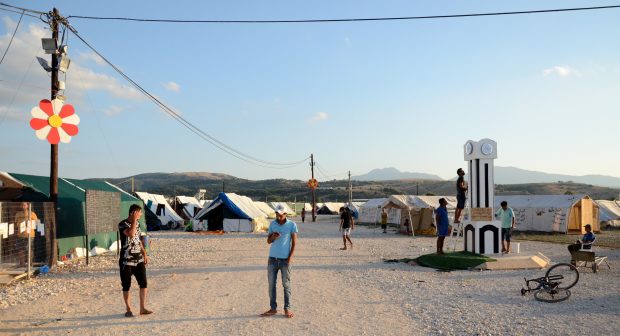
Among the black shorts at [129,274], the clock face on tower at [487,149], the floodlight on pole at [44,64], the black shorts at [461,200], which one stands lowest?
the black shorts at [129,274]

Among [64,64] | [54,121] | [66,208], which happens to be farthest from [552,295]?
[66,208]

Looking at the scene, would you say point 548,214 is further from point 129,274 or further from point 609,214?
point 129,274

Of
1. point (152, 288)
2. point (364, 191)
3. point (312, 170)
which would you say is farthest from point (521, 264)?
point (364, 191)

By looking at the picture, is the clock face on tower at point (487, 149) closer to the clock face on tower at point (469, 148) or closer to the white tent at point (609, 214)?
the clock face on tower at point (469, 148)

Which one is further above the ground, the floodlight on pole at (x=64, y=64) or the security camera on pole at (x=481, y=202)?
the floodlight on pole at (x=64, y=64)

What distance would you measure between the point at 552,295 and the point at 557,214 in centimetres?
2721

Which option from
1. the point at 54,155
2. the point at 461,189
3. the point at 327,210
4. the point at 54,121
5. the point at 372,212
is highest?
the point at 54,121

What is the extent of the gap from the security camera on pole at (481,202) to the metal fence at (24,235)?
1241 cm

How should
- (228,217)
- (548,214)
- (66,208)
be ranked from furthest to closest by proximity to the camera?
(228,217)
(548,214)
(66,208)

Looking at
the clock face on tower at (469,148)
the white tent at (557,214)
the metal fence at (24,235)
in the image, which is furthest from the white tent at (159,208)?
the clock face on tower at (469,148)

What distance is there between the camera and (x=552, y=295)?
9.82 meters

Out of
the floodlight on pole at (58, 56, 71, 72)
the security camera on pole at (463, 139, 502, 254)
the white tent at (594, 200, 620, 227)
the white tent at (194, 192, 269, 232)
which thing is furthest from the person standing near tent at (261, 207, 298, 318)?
the white tent at (594, 200, 620, 227)

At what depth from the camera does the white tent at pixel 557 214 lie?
34.1 meters

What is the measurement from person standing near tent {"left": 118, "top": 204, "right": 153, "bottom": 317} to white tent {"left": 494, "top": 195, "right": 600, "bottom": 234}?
31.4 meters
